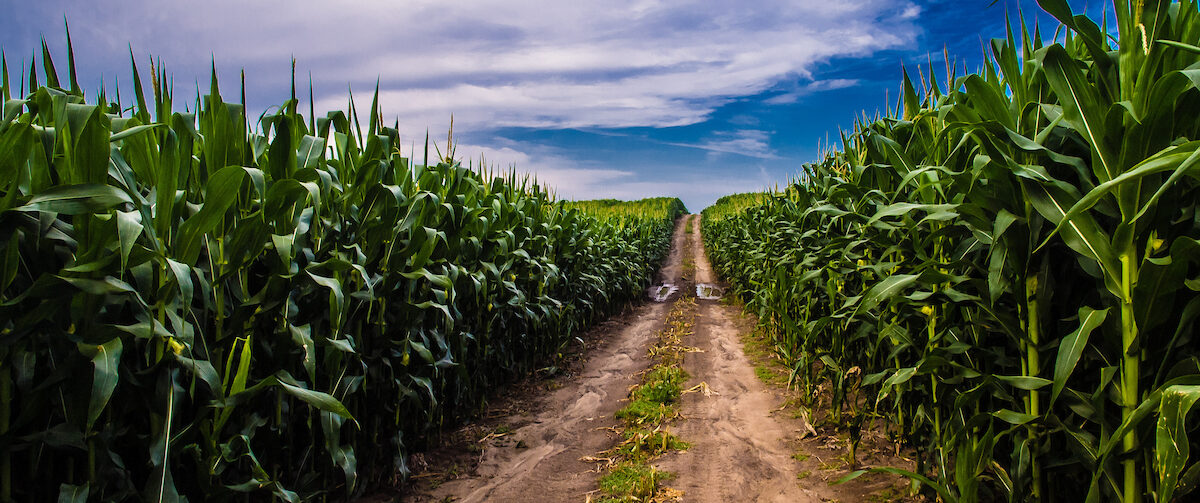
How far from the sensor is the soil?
3131 millimetres

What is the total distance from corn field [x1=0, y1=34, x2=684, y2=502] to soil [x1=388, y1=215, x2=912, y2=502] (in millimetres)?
447

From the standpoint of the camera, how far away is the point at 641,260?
11.6m

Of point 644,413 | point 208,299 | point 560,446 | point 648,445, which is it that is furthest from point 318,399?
point 644,413

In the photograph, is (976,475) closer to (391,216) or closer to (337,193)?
(391,216)

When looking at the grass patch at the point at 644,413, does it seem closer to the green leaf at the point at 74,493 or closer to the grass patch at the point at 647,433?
the grass patch at the point at 647,433

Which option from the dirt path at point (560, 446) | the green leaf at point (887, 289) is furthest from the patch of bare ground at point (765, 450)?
the green leaf at point (887, 289)

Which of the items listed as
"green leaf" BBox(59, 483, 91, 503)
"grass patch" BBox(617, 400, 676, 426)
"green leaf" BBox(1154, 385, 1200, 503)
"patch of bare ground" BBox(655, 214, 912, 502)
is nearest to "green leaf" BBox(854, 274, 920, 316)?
"green leaf" BBox(1154, 385, 1200, 503)

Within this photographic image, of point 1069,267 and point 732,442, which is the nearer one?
point 1069,267

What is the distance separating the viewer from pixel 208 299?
198cm

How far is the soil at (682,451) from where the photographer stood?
313cm

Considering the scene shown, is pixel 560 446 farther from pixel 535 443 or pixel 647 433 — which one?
pixel 647 433

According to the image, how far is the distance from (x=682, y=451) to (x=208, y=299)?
2784mm

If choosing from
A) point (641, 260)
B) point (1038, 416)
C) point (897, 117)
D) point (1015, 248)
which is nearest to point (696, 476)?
point (1038, 416)

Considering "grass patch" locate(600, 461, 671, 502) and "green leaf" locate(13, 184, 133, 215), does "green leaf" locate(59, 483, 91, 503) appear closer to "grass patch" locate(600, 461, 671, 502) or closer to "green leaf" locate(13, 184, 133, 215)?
"green leaf" locate(13, 184, 133, 215)
